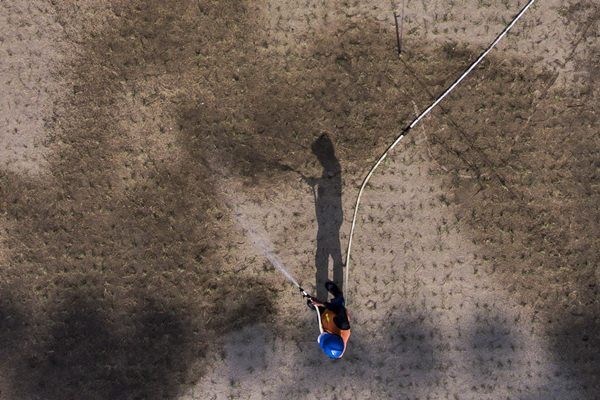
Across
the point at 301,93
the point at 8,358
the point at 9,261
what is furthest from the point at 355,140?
the point at 8,358

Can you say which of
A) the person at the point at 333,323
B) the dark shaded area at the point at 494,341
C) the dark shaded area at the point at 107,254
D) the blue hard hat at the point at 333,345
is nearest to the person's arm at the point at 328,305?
the person at the point at 333,323

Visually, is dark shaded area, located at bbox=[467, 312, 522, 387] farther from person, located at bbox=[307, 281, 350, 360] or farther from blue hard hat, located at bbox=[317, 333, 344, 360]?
blue hard hat, located at bbox=[317, 333, 344, 360]

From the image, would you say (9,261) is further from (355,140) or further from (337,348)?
(355,140)

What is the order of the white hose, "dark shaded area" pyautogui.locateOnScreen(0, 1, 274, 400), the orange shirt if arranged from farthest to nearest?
"dark shaded area" pyautogui.locateOnScreen(0, 1, 274, 400)
the white hose
the orange shirt

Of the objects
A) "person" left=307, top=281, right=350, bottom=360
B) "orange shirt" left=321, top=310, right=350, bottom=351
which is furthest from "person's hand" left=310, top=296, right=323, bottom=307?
"orange shirt" left=321, top=310, right=350, bottom=351

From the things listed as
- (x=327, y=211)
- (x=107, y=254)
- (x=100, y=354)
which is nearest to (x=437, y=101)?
(x=327, y=211)

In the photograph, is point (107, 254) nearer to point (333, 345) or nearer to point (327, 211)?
point (327, 211)

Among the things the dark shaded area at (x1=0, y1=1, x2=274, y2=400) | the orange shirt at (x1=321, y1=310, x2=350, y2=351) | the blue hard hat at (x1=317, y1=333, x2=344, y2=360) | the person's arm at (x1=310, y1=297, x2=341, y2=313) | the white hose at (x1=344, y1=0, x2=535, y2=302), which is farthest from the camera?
the dark shaded area at (x1=0, y1=1, x2=274, y2=400)

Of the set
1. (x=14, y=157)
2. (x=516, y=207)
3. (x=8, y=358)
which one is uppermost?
(x=14, y=157)
